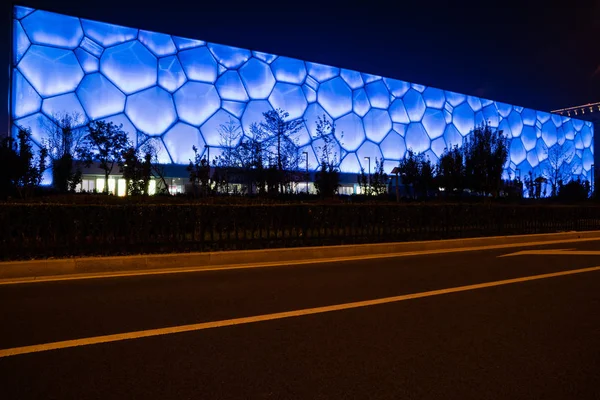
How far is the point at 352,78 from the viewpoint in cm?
4909

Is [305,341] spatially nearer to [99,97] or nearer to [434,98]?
[99,97]

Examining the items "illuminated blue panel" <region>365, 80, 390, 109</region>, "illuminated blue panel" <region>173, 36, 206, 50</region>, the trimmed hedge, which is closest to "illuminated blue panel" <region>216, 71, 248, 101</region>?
"illuminated blue panel" <region>173, 36, 206, 50</region>

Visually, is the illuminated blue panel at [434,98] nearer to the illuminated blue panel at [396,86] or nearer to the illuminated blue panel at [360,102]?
the illuminated blue panel at [396,86]

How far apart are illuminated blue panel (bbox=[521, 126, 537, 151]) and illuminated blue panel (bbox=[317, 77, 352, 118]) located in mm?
28593

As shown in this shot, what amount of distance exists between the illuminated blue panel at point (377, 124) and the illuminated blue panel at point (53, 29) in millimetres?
27714

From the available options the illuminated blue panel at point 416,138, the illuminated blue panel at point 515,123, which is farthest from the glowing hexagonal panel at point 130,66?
the illuminated blue panel at point 515,123

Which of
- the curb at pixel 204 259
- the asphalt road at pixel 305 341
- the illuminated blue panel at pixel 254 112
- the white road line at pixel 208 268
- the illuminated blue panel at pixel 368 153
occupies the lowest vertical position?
the asphalt road at pixel 305 341

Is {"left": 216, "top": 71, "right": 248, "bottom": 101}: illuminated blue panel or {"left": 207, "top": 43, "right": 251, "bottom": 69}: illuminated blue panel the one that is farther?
{"left": 207, "top": 43, "right": 251, "bottom": 69}: illuminated blue panel

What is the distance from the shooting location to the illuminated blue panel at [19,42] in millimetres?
32188

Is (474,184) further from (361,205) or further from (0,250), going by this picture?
(0,250)

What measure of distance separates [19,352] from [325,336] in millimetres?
2472

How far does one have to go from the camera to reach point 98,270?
7.58m

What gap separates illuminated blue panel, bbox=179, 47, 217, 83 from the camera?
3959 centimetres

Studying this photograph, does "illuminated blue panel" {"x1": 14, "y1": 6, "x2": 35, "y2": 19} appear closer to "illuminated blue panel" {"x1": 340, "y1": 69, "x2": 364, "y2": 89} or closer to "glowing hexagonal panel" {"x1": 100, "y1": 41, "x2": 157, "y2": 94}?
"glowing hexagonal panel" {"x1": 100, "y1": 41, "x2": 157, "y2": 94}
